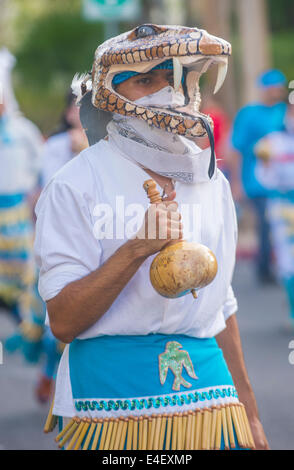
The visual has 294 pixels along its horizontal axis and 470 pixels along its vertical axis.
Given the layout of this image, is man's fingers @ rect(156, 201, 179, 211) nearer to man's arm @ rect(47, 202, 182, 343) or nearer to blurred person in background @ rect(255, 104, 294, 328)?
man's arm @ rect(47, 202, 182, 343)

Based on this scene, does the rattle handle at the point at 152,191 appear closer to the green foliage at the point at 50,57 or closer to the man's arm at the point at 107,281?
the man's arm at the point at 107,281

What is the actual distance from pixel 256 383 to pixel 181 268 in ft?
14.1

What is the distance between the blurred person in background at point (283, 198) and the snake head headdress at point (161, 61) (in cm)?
536

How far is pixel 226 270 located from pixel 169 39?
2.36 feet

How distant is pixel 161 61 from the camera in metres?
2.95

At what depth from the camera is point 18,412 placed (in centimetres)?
633

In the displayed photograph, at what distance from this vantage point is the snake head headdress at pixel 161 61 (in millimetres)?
2881

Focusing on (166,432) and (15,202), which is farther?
(15,202)

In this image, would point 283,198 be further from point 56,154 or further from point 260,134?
point 56,154

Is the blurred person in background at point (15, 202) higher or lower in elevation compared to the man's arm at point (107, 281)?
lower

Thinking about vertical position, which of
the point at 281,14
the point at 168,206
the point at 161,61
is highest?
the point at 161,61

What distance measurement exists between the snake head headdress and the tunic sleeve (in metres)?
0.31

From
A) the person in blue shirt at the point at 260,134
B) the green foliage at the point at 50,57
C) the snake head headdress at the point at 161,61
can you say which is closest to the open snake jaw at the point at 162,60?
the snake head headdress at the point at 161,61

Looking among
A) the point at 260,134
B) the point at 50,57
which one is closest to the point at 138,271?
the point at 260,134
